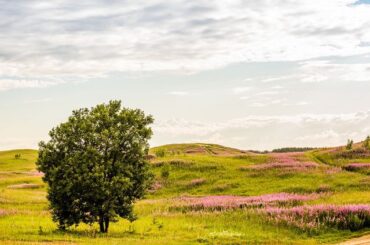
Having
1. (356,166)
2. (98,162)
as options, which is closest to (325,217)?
(98,162)

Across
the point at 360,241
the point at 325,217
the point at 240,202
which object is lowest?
the point at 360,241

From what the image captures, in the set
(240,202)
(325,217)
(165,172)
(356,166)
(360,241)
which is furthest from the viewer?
(356,166)

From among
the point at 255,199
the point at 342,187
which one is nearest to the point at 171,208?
the point at 255,199

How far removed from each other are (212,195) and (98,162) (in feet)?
84.5

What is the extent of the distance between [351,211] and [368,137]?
46703mm

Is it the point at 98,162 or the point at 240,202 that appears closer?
the point at 98,162

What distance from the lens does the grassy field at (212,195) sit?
98.5ft

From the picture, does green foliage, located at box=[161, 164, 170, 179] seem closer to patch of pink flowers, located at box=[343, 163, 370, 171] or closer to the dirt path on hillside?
patch of pink flowers, located at box=[343, 163, 370, 171]

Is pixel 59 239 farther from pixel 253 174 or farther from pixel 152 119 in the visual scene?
pixel 253 174

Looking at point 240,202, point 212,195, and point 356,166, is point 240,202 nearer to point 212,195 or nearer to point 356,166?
point 212,195

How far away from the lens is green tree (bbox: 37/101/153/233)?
29.7m

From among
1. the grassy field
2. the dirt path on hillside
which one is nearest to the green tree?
the grassy field

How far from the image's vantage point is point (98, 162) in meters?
30.3

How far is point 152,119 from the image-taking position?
31.3 meters
